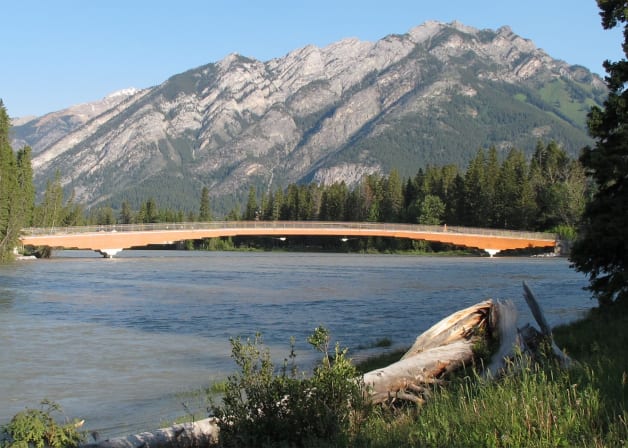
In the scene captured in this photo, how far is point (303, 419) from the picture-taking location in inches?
287

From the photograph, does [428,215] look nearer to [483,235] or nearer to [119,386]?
[483,235]

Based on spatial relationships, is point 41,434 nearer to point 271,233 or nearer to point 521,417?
point 521,417

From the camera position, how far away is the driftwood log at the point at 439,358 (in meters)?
8.13

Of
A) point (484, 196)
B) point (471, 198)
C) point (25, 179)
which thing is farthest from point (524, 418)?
point (471, 198)

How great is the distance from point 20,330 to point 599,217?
56.7 ft

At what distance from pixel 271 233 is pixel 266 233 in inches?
27.2

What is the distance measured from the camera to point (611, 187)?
17.1 meters

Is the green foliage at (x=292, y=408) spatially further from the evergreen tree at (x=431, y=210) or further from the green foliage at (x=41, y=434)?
the evergreen tree at (x=431, y=210)

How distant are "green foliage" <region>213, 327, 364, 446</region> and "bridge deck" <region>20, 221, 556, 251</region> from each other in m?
76.5

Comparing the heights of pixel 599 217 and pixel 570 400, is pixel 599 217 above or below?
above

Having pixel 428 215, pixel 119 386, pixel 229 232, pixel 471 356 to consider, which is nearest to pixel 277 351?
pixel 119 386

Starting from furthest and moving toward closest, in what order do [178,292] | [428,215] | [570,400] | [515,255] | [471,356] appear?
[428,215]
[515,255]
[178,292]
[471,356]
[570,400]

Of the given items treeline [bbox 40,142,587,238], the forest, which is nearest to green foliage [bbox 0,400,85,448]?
the forest

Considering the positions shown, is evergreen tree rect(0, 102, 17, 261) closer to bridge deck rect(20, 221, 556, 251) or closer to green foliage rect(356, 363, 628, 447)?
bridge deck rect(20, 221, 556, 251)
